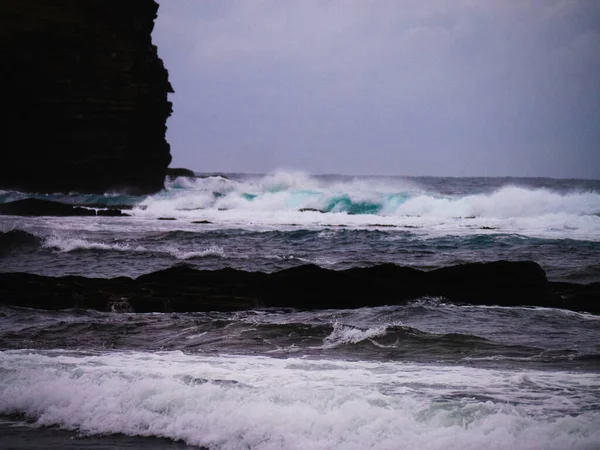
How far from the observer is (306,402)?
6.18m

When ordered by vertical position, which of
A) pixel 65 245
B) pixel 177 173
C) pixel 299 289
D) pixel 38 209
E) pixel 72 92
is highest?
pixel 72 92

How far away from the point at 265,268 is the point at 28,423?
34.5ft

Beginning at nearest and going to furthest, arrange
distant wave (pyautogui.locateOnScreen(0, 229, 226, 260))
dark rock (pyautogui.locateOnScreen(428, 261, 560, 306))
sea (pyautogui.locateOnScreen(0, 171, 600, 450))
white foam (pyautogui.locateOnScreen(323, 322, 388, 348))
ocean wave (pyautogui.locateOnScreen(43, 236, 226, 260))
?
sea (pyautogui.locateOnScreen(0, 171, 600, 450)) < white foam (pyautogui.locateOnScreen(323, 322, 388, 348)) < dark rock (pyautogui.locateOnScreen(428, 261, 560, 306)) < ocean wave (pyautogui.locateOnScreen(43, 236, 226, 260)) < distant wave (pyautogui.locateOnScreen(0, 229, 226, 260))

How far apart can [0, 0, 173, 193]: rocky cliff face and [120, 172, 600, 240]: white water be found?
13.7 feet

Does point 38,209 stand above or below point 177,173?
below

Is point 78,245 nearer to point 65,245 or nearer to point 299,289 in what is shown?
point 65,245

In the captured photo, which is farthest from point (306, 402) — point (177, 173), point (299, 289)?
point (177, 173)

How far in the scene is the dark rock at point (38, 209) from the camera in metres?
30.9

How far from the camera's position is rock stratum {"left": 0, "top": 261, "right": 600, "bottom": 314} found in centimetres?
1143

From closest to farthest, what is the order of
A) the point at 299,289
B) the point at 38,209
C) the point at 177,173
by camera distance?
1. the point at 299,289
2. the point at 38,209
3. the point at 177,173

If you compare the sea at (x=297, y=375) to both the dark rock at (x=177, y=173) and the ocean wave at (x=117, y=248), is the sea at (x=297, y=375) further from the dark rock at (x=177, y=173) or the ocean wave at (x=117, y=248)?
the dark rock at (x=177, y=173)

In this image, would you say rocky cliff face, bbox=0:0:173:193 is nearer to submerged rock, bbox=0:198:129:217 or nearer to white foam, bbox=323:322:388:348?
submerged rock, bbox=0:198:129:217

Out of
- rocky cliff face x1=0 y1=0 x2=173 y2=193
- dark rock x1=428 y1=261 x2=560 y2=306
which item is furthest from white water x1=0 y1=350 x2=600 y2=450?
rocky cliff face x1=0 y1=0 x2=173 y2=193

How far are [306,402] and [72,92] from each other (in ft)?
122
